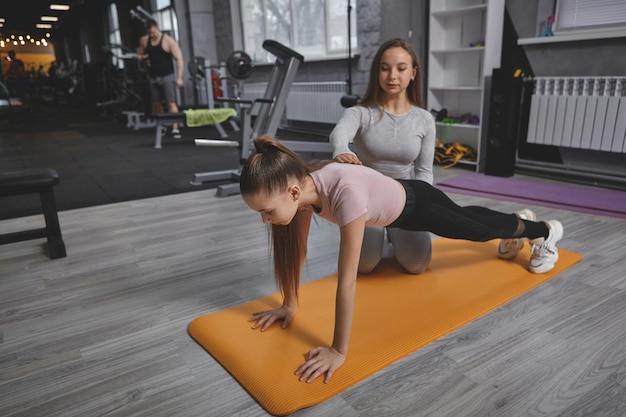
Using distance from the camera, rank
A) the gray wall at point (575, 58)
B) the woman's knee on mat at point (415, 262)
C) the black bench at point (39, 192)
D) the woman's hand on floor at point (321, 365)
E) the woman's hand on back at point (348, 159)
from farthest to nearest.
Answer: the gray wall at point (575, 58) < the black bench at point (39, 192) < the woman's knee on mat at point (415, 262) < the woman's hand on back at point (348, 159) < the woman's hand on floor at point (321, 365)

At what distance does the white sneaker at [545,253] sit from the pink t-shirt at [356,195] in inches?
29.2

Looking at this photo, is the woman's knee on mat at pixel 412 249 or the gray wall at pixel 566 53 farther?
the gray wall at pixel 566 53

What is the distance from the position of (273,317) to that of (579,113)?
2820 millimetres

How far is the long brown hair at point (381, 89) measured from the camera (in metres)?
1.60

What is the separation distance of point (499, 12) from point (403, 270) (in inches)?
105

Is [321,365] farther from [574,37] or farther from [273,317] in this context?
[574,37]

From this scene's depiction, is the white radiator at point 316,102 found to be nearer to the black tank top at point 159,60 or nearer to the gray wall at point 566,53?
the black tank top at point 159,60

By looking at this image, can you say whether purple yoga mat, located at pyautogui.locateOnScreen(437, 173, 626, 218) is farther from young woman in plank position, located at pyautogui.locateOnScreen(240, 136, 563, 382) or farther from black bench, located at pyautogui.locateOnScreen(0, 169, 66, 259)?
black bench, located at pyautogui.locateOnScreen(0, 169, 66, 259)

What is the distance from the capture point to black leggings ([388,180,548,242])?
1376 mm

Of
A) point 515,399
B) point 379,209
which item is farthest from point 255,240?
point 515,399

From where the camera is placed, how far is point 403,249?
171cm

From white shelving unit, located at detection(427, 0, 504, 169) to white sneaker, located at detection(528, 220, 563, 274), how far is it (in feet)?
6.83

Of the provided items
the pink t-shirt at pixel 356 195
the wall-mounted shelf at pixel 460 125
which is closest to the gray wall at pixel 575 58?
the wall-mounted shelf at pixel 460 125

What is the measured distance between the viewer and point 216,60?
325 inches
